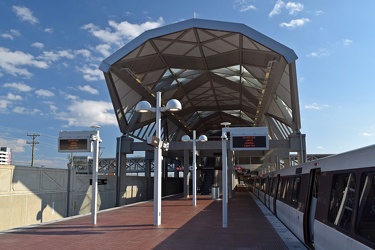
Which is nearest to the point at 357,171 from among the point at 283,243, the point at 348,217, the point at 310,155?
the point at 348,217

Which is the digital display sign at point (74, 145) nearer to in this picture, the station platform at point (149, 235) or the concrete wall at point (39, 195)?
the concrete wall at point (39, 195)

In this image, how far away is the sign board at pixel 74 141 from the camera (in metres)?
16.2

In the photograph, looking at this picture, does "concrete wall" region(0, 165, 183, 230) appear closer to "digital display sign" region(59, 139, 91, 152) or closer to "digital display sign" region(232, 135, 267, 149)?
"digital display sign" region(59, 139, 91, 152)

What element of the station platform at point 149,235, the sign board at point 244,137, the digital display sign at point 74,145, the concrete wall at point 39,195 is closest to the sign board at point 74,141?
the digital display sign at point 74,145

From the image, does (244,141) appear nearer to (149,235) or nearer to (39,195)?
(149,235)

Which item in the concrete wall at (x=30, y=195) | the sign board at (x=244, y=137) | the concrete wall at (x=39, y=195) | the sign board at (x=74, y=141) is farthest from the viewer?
the sign board at (x=74, y=141)

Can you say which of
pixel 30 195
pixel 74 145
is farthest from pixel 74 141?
pixel 30 195

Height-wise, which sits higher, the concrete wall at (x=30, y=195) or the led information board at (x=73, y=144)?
the led information board at (x=73, y=144)

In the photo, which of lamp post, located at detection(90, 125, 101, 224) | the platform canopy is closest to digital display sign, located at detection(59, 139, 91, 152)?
lamp post, located at detection(90, 125, 101, 224)

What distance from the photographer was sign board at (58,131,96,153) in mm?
16209

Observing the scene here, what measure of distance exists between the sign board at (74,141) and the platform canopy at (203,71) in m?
7.87

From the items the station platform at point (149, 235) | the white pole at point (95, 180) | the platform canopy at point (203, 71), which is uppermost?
the platform canopy at point (203, 71)

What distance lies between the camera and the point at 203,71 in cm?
3081

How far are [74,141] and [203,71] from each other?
16.1m
